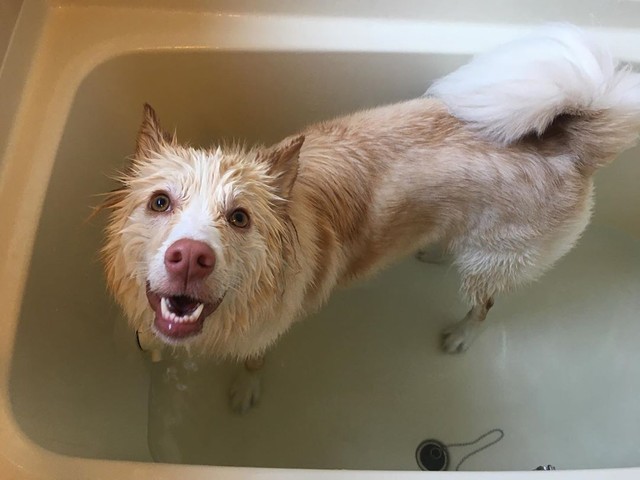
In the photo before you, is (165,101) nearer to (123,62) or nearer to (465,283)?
(123,62)

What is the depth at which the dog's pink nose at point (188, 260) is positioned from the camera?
785mm

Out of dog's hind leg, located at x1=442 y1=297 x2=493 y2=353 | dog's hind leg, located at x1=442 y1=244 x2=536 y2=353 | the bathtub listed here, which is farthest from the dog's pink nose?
dog's hind leg, located at x1=442 y1=297 x2=493 y2=353

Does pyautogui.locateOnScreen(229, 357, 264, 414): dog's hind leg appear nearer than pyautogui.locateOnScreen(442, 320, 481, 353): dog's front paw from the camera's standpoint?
Yes

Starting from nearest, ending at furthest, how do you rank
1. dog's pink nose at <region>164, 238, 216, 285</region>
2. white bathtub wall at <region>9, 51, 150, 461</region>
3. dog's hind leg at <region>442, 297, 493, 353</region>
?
dog's pink nose at <region>164, 238, 216, 285</region>, white bathtub wall at <region>9, 51, 150, 461</region>, dog's hind leg at <region>442, 297, 493, 353</region>

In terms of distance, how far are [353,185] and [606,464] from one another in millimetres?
1030

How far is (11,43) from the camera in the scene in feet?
3.74

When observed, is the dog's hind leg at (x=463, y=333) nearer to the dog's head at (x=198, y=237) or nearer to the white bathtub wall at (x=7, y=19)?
the dog's head at (x=198, y=237)

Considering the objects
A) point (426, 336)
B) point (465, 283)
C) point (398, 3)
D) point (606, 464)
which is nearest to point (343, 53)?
point (398, 3)

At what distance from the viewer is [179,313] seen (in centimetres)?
89

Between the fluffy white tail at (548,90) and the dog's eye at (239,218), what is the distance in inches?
19.9

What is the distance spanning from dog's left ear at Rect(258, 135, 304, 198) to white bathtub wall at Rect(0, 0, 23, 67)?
0.58 m

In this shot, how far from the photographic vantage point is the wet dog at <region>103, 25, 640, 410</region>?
0.90 meters

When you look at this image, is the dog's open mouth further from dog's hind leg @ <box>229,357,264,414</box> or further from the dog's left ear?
dog's hind leg @ <box>229,357,264,414</box>

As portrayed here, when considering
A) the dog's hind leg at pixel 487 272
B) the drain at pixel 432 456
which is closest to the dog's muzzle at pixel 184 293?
the dog's hind leg at pixel 487 272
